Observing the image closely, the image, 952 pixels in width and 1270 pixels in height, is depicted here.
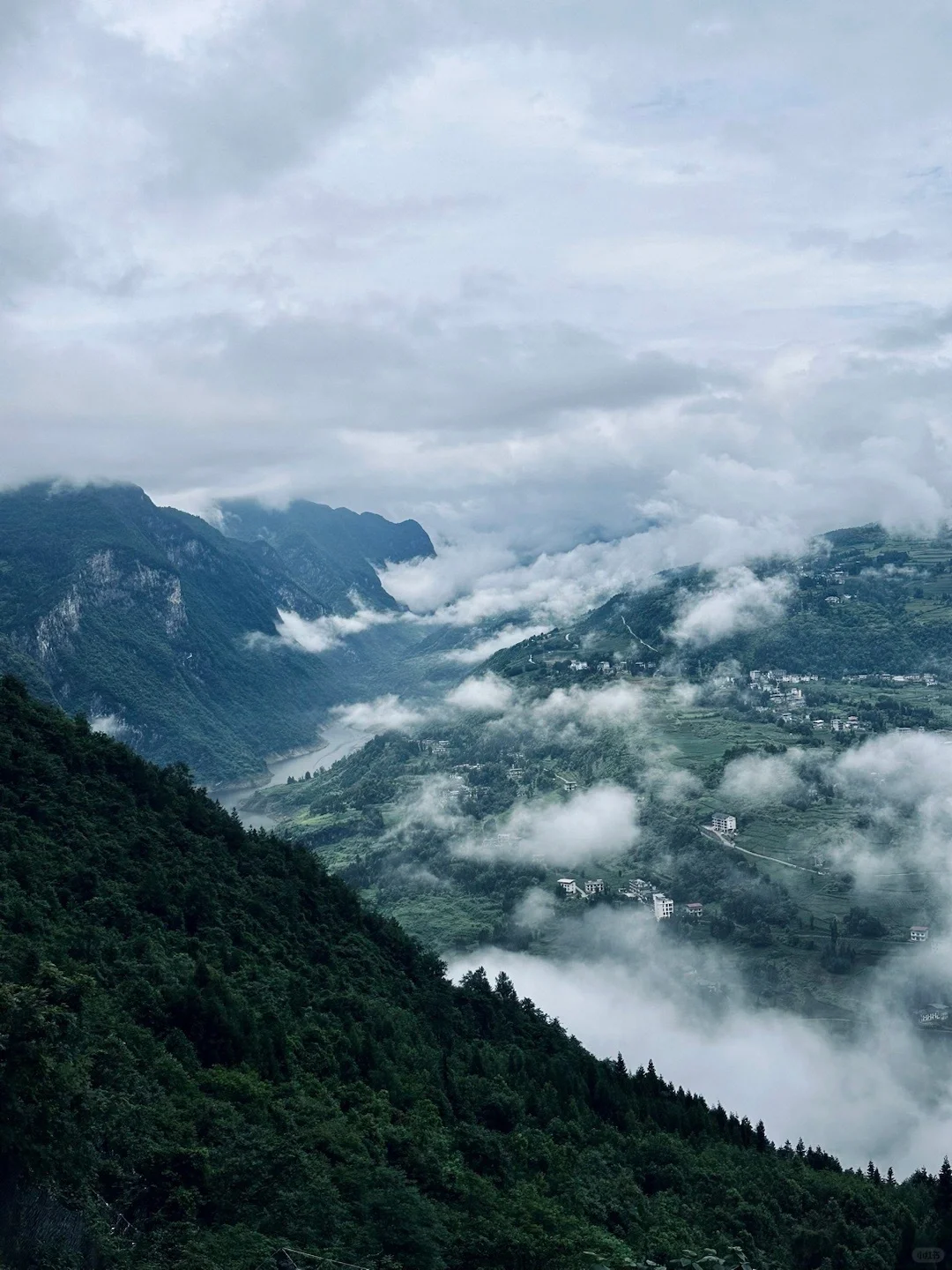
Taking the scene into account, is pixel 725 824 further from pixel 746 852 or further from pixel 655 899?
pixel 655 899

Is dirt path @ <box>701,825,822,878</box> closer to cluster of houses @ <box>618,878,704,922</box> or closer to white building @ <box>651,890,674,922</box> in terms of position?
cluster of houses @ <box>618,878,704,922</box>

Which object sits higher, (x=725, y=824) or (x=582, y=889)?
(x=725, y=824)

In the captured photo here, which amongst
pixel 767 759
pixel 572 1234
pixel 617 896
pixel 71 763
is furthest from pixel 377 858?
pixel 572 1234

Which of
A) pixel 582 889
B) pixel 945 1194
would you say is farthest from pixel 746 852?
pixel 945 1194

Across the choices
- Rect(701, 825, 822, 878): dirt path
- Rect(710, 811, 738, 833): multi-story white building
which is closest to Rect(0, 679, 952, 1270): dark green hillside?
Rect(701, 825, 822, 878): dirt path

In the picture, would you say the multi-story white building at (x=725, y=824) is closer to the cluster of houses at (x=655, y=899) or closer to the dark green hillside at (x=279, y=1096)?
the cluster of houses at (x=655, y=899)
